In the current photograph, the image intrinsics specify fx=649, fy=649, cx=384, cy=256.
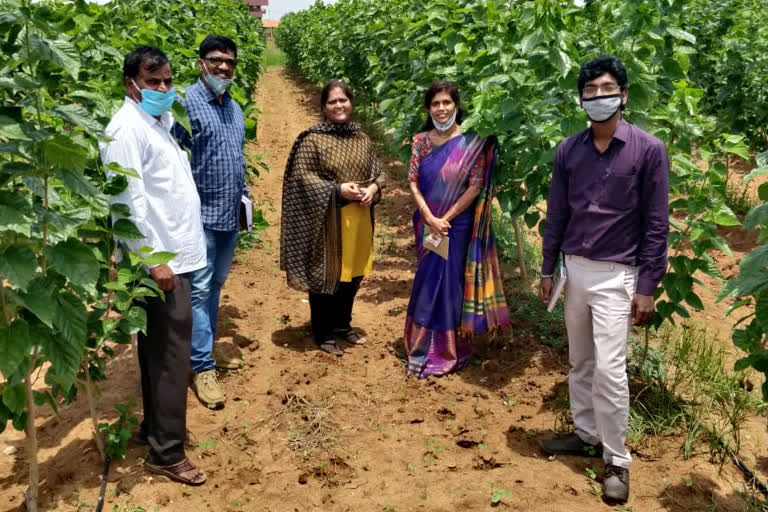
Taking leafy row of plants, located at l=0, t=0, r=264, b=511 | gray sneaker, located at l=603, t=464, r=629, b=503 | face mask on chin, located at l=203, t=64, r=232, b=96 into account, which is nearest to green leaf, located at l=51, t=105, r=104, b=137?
leafy row of plants, located at l=0, t=0, r=264, b=511

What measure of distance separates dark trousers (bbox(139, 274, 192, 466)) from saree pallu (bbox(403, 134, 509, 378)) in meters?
1.59

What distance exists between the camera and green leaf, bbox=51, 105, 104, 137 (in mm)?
2018

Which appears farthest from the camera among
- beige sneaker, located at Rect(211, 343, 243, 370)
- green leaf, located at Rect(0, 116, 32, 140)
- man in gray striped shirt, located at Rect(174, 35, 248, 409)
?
beige sneaker, located at Rect(211, 343, 243, 370)

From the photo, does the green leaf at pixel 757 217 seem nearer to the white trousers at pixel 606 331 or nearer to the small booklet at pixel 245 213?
the white trousers at pixel 606 331

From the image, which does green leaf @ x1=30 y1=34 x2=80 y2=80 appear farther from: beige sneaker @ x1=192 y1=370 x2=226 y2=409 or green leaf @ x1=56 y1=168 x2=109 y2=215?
beige sneaker @ x1=192 y1=370 x2=226 y2=409

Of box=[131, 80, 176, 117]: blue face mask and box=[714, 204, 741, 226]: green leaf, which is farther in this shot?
box=[714, 204, 741, 226]: green leaf

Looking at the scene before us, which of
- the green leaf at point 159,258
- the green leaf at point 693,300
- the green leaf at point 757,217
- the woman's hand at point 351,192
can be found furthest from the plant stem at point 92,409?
the green leaf at point 693,300

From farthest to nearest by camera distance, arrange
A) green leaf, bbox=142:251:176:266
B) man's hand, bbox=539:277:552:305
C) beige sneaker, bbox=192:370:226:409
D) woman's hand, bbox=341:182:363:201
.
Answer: woman's hand, bbox=341:182:363:201, beige sneaker, bbox=192:370:226:409, man's hand, bbox=539:277:552:305, green leaf, bbox=142:251:176:266

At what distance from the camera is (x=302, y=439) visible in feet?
11.1

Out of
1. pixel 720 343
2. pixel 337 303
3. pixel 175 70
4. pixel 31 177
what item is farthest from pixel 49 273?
pixel 720 343

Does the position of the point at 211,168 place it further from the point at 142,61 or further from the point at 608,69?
the point at 608,69

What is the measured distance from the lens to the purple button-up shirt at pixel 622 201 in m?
2.68

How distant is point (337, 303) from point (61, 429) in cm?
182

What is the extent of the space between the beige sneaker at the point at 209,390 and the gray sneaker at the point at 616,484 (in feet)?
6.79
